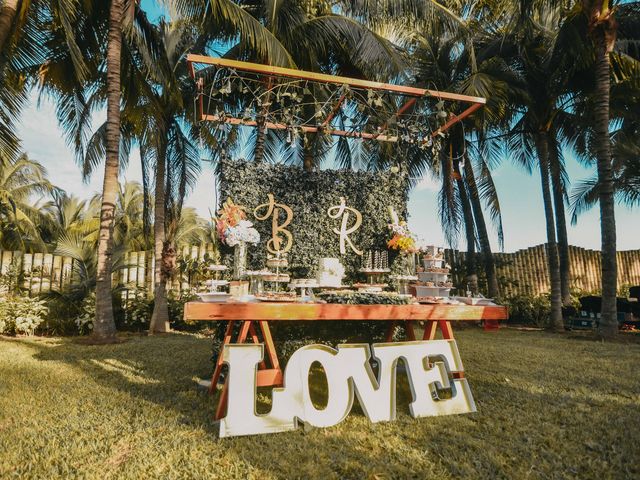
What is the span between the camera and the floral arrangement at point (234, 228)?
4.46 m

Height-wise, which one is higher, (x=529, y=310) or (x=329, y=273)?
(x=329, y=273)

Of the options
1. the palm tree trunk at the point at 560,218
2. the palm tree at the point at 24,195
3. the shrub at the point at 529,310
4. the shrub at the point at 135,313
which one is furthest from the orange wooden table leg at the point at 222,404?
the palm tree at the point at 24,195

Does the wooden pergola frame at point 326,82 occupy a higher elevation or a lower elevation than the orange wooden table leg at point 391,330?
higher

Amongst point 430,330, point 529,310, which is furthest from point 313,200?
point 529,310

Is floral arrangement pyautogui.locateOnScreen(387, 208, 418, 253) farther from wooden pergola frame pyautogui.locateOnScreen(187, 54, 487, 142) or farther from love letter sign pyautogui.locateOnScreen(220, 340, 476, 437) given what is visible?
love letter sign pyautogui.locateOnScreen(220, 340, 476, 437)

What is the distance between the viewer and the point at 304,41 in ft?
27.3

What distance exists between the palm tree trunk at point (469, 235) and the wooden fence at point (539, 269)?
745 mm

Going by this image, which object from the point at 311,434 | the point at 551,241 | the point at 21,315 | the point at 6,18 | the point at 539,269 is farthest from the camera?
the point at 539,269

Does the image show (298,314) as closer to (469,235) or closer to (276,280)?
(276,280)

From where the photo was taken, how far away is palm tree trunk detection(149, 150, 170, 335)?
26.9 feet

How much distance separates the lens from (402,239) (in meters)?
4.84

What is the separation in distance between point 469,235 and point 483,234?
461 mm

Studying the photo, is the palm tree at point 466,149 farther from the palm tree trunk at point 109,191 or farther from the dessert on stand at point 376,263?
the palm tree trunk at point 109,191

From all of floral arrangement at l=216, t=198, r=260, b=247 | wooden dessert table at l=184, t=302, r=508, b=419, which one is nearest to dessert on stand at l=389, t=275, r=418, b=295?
wooden dessert table at l=184, t=302, r=508, b=419
